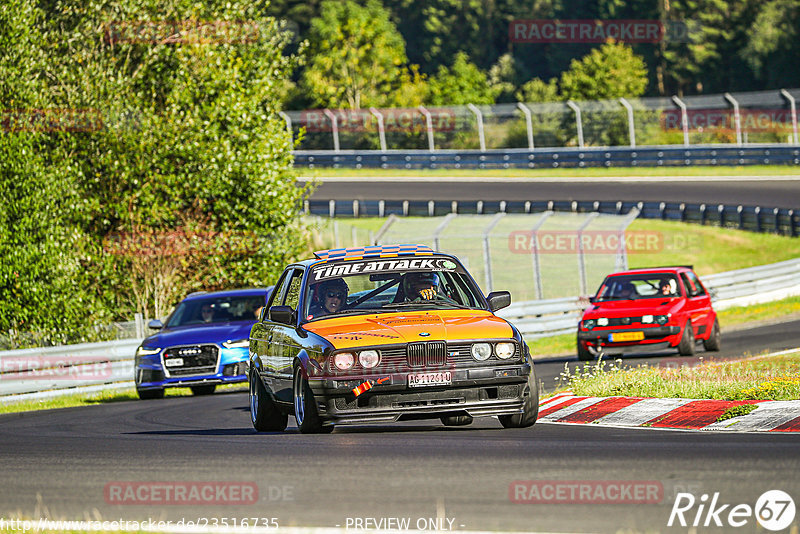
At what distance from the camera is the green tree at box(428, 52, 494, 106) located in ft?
263

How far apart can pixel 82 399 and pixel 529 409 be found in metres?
11.8

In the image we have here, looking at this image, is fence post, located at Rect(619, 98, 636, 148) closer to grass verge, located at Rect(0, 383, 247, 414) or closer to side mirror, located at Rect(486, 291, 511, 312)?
grass verge, located at Rect(0, 383, 247, 414)

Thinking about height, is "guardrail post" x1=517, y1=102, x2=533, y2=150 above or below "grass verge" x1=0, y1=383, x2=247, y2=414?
above

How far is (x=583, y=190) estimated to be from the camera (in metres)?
46.6

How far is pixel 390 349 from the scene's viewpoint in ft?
32.2

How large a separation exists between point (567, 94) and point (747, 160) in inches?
1065

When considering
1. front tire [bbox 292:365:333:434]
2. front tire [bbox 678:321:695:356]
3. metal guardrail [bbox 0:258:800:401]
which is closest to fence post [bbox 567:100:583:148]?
metal guardrail [bbox 0:258:800:401]

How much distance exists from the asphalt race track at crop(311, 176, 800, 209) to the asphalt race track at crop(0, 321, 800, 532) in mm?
33186

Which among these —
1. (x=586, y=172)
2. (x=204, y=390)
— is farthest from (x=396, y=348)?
(x=586, y=172)

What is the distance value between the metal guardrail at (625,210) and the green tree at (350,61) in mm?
32468

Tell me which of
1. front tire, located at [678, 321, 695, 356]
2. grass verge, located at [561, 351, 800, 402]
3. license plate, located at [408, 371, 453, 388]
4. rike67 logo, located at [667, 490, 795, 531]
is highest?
rike67 logo, located at [667, 490, 795, 531]

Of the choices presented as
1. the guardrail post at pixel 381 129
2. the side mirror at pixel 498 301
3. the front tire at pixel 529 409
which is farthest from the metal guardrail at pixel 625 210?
the front tire at pixel 529 409

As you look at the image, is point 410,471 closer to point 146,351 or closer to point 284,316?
point 284,316

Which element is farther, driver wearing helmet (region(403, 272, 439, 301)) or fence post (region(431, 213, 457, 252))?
fence post (region(431, 213, 457, 252))
